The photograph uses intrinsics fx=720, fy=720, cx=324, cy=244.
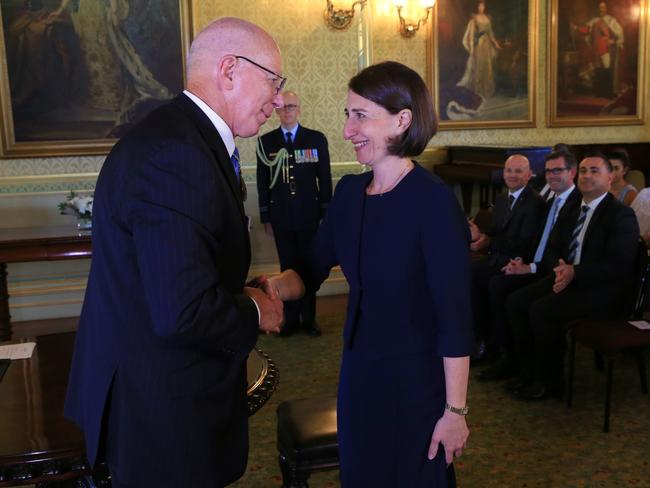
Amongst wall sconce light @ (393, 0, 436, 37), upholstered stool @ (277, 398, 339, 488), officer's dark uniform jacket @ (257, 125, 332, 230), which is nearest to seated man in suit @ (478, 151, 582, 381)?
officer's dark uniform jacket @ (257, 125, 332, 230)

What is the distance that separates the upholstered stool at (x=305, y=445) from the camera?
251cm

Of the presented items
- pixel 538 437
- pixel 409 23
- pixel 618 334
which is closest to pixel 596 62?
pixel 409 23

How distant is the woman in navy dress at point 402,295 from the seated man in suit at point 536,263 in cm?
295

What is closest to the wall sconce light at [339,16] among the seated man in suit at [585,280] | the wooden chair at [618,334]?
the seated man in suit at [585,280]

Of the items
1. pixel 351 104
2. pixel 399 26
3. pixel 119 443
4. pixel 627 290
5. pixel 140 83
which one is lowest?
pixel 627 290

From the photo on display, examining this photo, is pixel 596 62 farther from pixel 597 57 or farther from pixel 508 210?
pixel 508 210

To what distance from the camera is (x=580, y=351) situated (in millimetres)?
5293

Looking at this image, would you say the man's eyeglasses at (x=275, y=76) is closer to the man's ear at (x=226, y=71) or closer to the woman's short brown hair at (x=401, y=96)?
the man's ear at (x=226, y=71)

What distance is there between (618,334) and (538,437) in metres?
0.75

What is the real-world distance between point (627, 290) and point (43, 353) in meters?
3.36

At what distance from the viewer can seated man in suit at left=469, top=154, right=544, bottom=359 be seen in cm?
505

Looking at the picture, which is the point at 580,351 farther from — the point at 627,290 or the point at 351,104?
the point at 351,104

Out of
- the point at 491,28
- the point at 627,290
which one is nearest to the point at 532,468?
the point at 627,290

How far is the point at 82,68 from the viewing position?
6.63 meters
